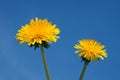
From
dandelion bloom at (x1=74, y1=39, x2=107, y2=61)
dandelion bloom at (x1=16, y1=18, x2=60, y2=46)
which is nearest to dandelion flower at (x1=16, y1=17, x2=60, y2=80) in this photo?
dandelion bloom at (x1=16, y1=18, x2=60, y2=46)

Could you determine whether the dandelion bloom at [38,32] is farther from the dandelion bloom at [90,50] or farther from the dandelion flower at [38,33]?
the dandelion bloom at [90,50]

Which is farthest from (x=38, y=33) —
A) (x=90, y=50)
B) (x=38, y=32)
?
(x=90, y=50)

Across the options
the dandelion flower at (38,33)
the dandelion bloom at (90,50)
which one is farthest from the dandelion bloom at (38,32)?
the dandelion bloom at (90,50)

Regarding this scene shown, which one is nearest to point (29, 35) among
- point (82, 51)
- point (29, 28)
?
point (29, 28)

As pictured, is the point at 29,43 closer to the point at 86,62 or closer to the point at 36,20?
the point at 36,20

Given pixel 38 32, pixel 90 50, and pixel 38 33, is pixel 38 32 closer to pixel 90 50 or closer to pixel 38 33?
pixel 38 33
